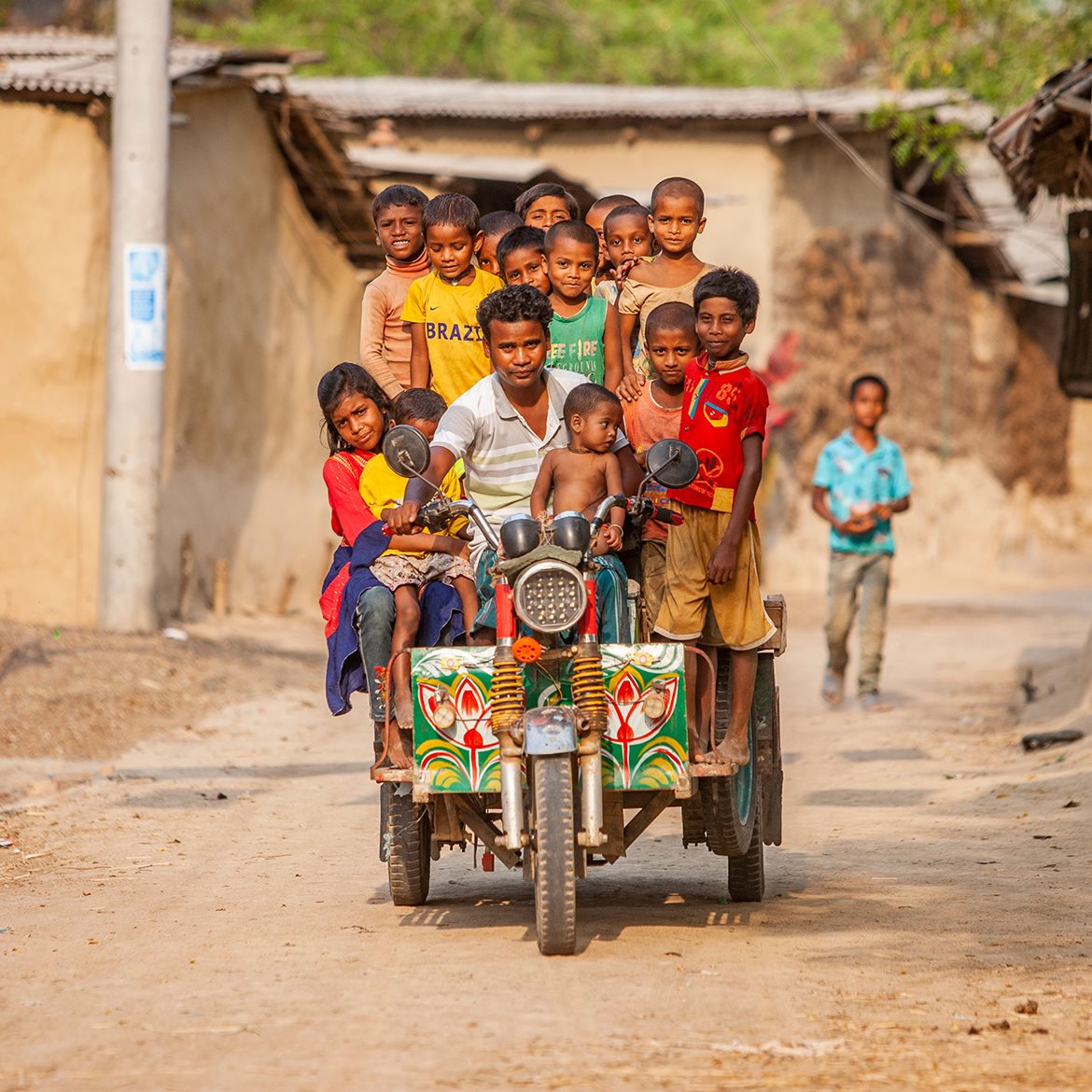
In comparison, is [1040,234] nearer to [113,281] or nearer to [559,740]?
[113,281]

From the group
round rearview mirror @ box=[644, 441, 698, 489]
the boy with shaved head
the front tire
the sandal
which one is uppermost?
the boy with shaved head

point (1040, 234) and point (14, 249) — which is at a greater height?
point (1040, 234)

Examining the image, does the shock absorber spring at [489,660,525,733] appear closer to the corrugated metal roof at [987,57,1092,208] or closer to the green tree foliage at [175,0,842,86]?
the corrugated metal roof at [987,57,1092,208]

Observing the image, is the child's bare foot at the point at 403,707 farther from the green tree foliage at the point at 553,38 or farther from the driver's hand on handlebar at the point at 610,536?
the green tree foliage at the point at 553,38

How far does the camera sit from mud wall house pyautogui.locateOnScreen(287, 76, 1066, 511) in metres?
20.1

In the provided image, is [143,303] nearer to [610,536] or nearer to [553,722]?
[610,536]

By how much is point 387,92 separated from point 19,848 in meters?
15.5

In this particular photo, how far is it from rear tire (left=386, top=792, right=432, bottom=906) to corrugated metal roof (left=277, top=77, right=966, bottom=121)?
1454 cm

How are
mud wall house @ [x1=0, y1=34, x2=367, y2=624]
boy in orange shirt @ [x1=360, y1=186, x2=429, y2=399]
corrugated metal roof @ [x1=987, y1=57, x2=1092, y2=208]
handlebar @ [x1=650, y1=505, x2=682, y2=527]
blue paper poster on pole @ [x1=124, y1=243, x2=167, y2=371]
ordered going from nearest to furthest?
handlebar @ [x1=650, y1=505, x2=682, y2=527], boy in orange shirt @ [x1=360, y1=186, x2=429, y2=399], corrugated metal roof @ [x1=987, y1=57, x2=1092, y2=208], blue paper poster on pole @ [x1=124, y1=243, x2=167, y2=371], mud wall house @ [x1=0, y1=34, x2=367, y2=624]

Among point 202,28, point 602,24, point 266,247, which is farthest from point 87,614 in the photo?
point 602,24

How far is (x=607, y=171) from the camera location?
68.3ft

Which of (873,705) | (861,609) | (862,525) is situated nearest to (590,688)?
(873,705)

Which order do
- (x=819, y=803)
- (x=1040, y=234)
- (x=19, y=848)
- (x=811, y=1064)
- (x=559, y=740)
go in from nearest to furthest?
1. (x=811, y=1064)
2. (x=559, y=740)
3. (x=19, y=848)
4. (x=819, y=803)
5. (x=1040, y=234)

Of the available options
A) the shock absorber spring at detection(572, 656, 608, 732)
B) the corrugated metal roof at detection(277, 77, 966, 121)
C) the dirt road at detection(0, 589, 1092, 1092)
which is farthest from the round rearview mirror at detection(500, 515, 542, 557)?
the corrugated metal roof at detection(277, 77, 966, 121)
